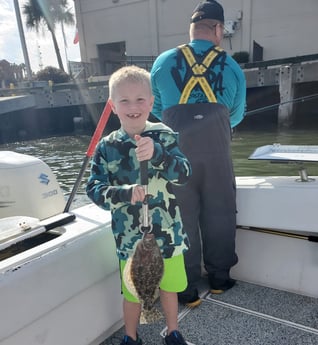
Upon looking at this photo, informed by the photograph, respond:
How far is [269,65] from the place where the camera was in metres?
16.2

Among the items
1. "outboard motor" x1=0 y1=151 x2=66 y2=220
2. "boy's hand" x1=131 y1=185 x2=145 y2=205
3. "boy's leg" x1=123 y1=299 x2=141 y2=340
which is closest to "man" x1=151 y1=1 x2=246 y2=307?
"boy's leg" x1=123 y1=299 x2=141 y2=340

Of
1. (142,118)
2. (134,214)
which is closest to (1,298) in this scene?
(134,214)

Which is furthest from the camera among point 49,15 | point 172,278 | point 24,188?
point 49,15

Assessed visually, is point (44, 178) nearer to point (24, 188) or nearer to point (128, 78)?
point (24, 188)

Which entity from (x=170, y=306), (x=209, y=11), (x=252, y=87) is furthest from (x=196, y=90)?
(x=252, y=87)

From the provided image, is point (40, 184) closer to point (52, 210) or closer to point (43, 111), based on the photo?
point (52, 210)

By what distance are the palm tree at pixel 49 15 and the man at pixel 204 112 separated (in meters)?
34.8

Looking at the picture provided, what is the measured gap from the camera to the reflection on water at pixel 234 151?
27.9 ft

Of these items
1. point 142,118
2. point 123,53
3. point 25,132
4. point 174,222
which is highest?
point 123,53

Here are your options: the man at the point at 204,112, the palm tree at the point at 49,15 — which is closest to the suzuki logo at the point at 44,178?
the man at the point at 204,112

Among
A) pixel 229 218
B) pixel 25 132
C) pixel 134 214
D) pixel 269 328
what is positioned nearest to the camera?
pixel 134 214

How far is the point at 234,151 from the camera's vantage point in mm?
11406

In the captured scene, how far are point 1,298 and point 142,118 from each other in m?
0.89

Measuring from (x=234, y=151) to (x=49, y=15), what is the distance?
102ft
